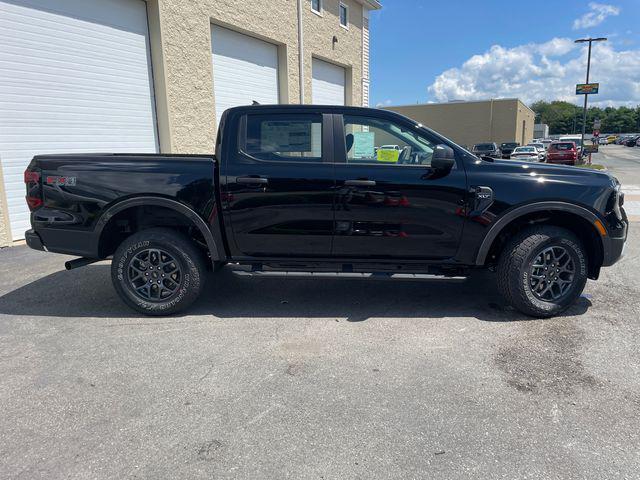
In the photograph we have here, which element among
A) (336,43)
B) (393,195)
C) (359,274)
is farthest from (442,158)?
(336,43)

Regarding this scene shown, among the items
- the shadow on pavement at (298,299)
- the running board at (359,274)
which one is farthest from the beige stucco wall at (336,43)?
the running board at (359,274)

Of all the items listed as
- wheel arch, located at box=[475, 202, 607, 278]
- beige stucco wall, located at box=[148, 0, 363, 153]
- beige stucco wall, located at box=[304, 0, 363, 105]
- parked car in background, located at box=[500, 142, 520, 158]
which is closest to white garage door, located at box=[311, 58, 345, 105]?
beige stucco wall, located at box=[304, 0, 363, 105]

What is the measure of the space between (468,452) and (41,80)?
8740 millimetres

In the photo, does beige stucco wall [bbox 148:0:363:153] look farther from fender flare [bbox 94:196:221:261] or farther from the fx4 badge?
fender flare [bbox 94:196:221:261]

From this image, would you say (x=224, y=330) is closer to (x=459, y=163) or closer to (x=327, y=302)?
(x=327, y=302)

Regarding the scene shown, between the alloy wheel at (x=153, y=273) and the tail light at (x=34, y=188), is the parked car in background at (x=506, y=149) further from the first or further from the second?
the tail light at (x=34, y=188)

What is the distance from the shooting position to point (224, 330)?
4156mm

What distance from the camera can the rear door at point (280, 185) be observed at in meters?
4.20

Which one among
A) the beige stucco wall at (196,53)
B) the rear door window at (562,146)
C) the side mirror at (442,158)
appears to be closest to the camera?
the side mirror at (442,158)

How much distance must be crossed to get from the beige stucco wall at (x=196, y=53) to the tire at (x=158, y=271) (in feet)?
21.1

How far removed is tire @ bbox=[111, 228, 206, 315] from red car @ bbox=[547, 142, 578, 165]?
97.0 ft

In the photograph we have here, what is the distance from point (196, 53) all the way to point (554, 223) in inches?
353

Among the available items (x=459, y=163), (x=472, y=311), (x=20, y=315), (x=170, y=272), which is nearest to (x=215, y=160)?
(x=170, y=272)

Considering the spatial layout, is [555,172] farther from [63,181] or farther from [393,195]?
[63,181]
